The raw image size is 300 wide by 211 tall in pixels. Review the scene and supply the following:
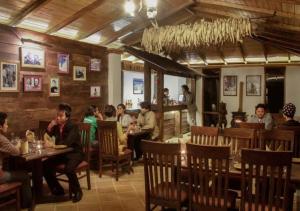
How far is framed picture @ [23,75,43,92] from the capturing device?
5.32 meters

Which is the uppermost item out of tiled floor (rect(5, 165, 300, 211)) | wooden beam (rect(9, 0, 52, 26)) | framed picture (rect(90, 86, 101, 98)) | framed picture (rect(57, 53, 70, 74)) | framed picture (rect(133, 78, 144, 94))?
wooden beam (rect(9, 0, 52, 26))

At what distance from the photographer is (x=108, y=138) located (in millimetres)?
5109

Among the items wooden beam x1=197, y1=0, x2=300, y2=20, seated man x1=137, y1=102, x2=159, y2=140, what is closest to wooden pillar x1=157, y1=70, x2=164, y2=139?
seated man x1=137, y1=102, x2=159, y2=140

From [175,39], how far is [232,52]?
462 cm

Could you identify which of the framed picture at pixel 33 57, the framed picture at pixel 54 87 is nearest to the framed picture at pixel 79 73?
the framed picture at pixel 54 87

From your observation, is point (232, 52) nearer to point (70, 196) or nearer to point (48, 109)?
point (48, 109)

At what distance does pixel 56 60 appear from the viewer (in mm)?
6000

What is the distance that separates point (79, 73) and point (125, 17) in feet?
5.07

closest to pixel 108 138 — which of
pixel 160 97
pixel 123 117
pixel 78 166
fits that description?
pixel 78 166

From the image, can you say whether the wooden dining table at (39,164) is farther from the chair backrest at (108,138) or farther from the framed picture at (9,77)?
the framed picture at (9,77)

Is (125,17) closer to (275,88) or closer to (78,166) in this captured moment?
(78,166)

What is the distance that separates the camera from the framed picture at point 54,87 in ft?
19.4

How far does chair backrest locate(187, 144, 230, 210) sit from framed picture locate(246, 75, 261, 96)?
813 centimetres

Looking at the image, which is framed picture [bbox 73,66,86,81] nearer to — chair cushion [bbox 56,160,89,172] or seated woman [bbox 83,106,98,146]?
seated woman [bbox 83,106,98,146]
